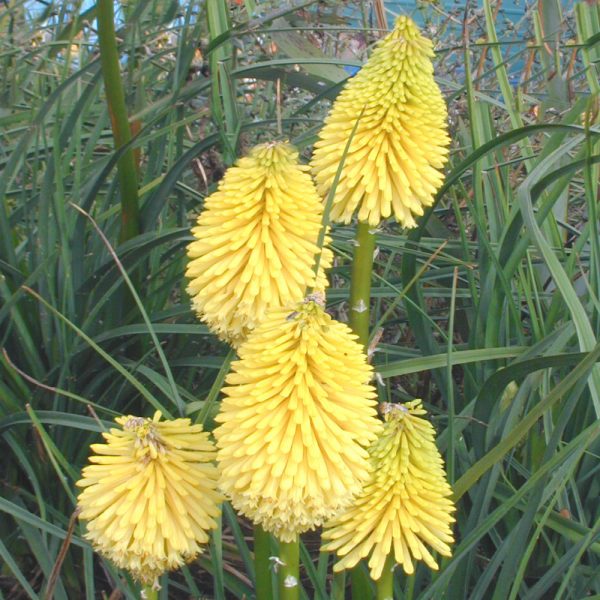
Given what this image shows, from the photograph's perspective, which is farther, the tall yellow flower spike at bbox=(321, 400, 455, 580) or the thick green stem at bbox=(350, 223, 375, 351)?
the thick green stem at bbox=(350, 223, 375, 351)

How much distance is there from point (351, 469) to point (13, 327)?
148cm

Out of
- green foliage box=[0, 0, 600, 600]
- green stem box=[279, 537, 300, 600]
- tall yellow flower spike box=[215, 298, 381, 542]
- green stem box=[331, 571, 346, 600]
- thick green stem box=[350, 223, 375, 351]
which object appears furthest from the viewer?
green foliage box=[0, 0, 600, 600]

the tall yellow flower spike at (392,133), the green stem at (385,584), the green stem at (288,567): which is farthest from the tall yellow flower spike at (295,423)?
the tall yellow flower spike at (392,133)

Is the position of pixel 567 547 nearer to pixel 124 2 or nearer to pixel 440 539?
pixel 440 539

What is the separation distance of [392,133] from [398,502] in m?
0.56

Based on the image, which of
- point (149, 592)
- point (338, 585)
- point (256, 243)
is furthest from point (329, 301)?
point (149, 592)

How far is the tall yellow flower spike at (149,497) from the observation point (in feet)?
3.81

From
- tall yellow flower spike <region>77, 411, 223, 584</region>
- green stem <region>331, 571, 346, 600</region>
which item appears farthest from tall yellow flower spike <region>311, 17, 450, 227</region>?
green stem <region>331, 571, 346, 600</region>

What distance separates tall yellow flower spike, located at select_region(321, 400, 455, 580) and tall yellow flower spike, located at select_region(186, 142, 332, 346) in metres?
0.24

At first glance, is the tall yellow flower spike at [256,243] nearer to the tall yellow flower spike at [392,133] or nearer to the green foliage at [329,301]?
the tall yellow flower spike at [392,133]

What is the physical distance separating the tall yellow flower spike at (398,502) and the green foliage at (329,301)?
24 cm

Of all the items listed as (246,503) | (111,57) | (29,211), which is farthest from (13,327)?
(246,503)

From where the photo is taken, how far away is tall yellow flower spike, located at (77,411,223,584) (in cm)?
116

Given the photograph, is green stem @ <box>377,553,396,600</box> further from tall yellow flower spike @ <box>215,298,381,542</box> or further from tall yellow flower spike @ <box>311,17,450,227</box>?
tall yellow flower spike @ <box>311,17,450,227</box>
